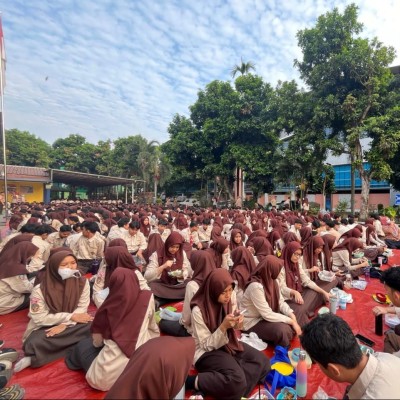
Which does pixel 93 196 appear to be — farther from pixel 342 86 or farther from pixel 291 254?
pixel 291 254

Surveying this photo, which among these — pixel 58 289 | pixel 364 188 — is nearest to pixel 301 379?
pixel 58 289

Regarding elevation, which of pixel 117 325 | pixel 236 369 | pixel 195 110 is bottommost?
pixel 236 369

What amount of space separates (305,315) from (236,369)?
193 centimetres

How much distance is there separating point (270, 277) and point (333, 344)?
175 cm

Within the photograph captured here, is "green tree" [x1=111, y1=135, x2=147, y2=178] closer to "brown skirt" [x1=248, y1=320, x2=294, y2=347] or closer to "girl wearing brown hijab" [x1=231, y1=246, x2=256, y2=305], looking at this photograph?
"girl wearing brown hijab" [x1=231, y1=246, x2=256, y2=305]

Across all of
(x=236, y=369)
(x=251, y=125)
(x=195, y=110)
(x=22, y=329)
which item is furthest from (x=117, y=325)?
(x=195, y=110)

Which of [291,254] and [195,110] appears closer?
[291,254]

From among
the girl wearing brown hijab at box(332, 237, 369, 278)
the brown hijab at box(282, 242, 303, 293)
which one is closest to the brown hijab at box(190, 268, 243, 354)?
the brown hijab at box(282, 242, 303, 293)

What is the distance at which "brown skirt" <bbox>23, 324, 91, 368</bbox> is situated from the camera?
292 centimetres

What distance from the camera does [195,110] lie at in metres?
23.6

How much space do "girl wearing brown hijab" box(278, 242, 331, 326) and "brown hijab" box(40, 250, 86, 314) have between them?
2823 mm

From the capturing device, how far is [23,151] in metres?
34.3

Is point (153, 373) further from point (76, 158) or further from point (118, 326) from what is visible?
point (76, 158)

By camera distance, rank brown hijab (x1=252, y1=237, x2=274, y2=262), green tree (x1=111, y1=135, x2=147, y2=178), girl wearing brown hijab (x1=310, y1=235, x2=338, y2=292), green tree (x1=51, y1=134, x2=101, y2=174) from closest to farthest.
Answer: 1. girl wearing brown hijab (x1=310, y1=235, x2=338, y2=292)
2. brown hijab (x1=252, y1=237, x2=274, y2=262)
3. green tree (x1=111, y1=135, x2=147, y2=178)
4. green tree (x1=51, y1=134, x2=101, y2=174)
